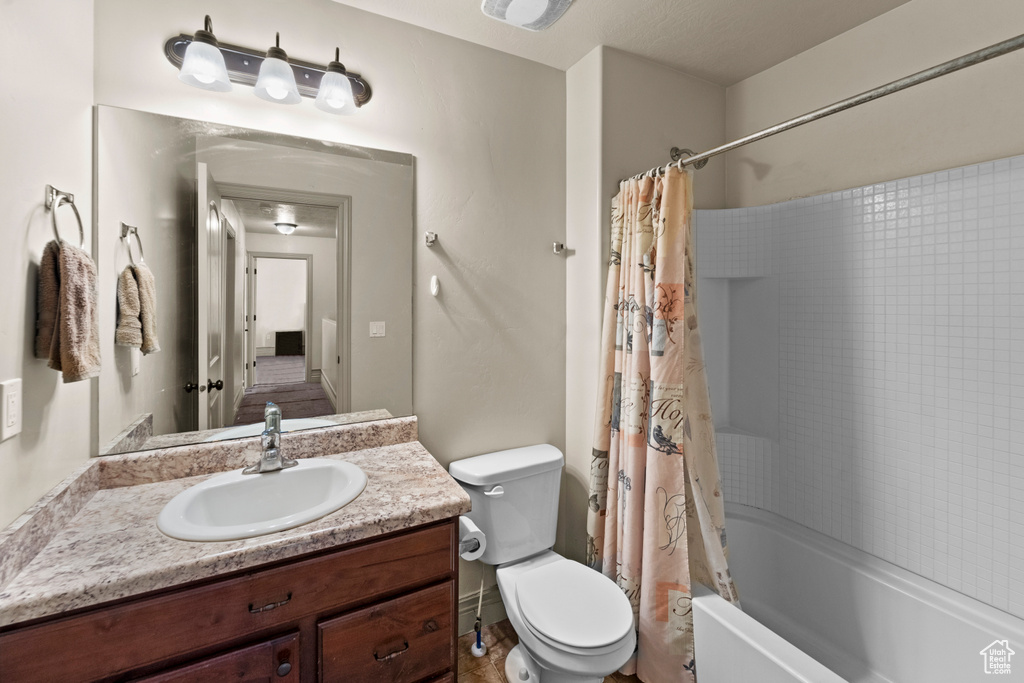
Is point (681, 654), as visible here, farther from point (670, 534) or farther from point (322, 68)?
point (322, 68)

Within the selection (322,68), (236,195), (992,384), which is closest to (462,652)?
(236,195)

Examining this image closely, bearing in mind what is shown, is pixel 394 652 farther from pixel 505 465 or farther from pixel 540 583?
pixel 505 465

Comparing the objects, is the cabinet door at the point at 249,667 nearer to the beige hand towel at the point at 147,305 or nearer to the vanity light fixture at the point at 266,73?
the beige hand towel at the point at 147,305

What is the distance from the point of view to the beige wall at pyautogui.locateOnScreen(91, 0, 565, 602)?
55.0 inches

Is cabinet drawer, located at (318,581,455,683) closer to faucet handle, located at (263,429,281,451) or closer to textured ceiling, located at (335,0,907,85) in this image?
faucet handle, located at (263,429,281,451)

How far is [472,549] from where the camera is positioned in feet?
5.03

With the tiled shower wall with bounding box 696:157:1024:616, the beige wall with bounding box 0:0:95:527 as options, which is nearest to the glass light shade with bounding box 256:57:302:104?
the beige wall with bounding box 0:0:95:527

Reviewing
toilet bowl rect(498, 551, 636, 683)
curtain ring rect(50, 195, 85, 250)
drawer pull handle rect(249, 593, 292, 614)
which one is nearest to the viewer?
drawer pull handle rect(249, 593, 292, 614)

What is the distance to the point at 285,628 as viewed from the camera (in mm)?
992

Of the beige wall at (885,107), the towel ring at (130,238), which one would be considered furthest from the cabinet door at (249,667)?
the beige wall at (885,107)

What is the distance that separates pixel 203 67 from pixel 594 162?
1.40 m

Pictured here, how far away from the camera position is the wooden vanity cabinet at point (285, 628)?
823 mm

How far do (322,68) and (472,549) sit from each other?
5.80 feet

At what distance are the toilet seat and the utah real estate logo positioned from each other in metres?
1.04
